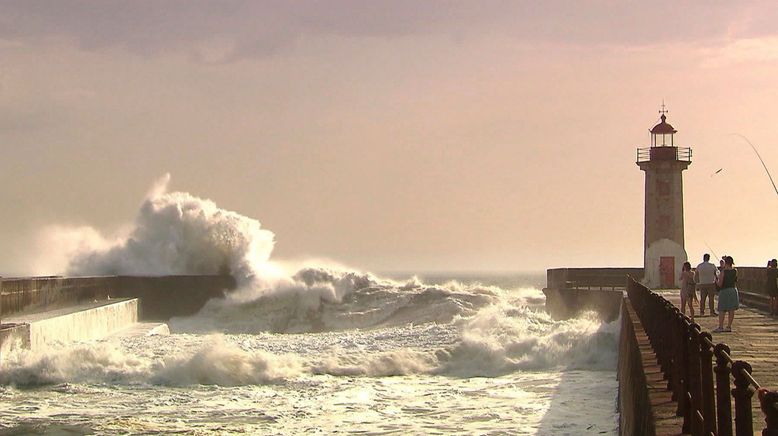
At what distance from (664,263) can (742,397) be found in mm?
28967

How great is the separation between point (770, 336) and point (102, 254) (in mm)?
30067

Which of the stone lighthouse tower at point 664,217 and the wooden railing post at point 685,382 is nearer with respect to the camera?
the wooden railing post at point 685,382

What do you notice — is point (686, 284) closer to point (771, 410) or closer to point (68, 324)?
point (68, 324)

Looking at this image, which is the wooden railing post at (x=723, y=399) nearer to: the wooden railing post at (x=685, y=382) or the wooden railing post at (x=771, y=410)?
the wooden railing post at (x=771, y=410)

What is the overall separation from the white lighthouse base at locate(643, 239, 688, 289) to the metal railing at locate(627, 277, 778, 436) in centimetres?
2359

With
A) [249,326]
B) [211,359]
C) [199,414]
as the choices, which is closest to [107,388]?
[211,359]

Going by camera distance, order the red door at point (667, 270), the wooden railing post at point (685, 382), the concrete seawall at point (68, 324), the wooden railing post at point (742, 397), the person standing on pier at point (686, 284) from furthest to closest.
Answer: the red door at point (667, 270)
the concrete seawall at point (68, 324)
the person standing on pier at point (686, 284)
the wooden railing post at point (685, 382)
the wooden railing post at point (742, 397)

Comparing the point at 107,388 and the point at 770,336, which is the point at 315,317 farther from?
the point at 770,336

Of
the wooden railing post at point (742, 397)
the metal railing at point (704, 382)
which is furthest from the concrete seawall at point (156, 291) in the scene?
the wooden railing post at point (742, 397)

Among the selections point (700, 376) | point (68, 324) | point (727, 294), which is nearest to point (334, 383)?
point (68, 324)

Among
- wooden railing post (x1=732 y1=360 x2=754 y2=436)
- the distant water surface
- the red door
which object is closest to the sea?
the distant water surface

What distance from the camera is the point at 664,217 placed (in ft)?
103

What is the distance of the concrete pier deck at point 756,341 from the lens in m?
7.48

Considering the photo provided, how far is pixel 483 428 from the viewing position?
1177 centimetres
